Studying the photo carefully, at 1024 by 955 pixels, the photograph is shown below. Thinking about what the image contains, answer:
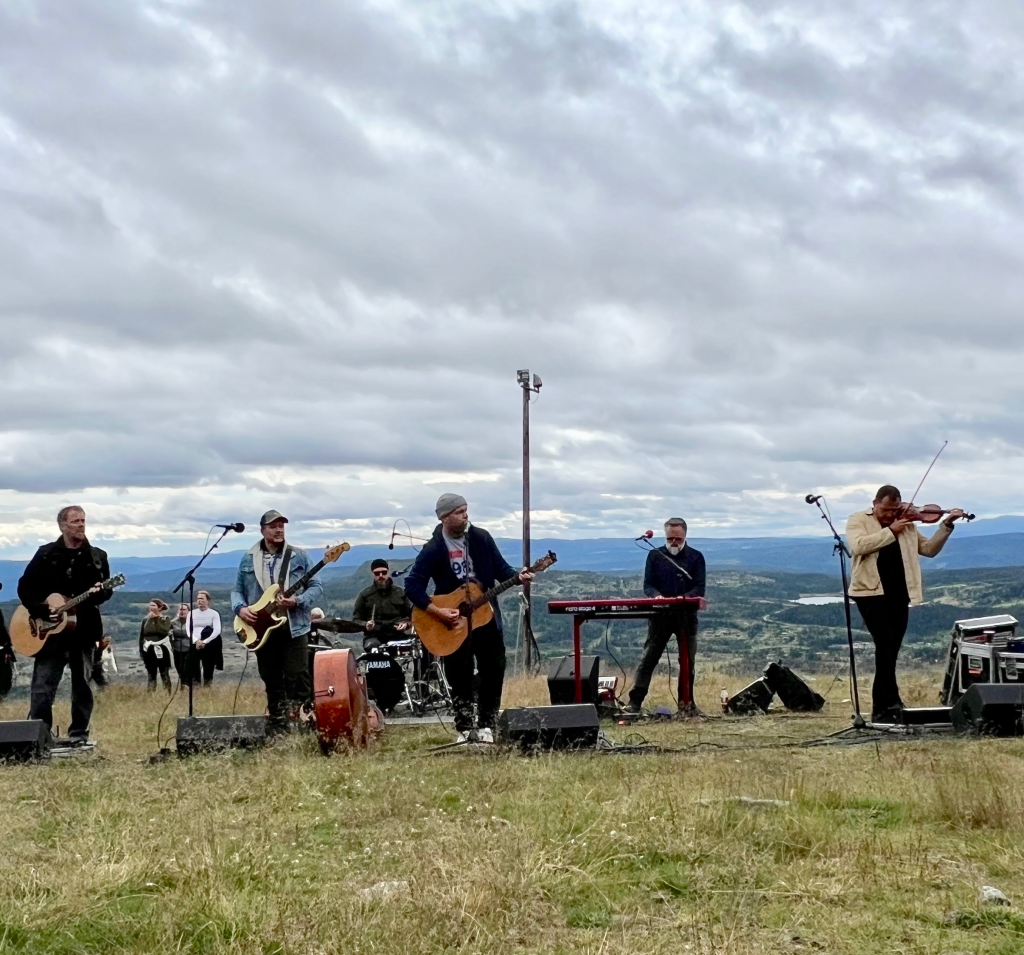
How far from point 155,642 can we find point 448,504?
12.1m

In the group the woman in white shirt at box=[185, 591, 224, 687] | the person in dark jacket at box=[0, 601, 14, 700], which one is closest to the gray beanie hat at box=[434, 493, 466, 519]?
the person in dark jacket at box=[0, 601, 14, 700]

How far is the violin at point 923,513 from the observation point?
9.84 m

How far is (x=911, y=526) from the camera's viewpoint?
10109mm

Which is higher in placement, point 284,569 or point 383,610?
point 284,569

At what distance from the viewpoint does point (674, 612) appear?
39.4 ft

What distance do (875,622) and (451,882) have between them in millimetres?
6580

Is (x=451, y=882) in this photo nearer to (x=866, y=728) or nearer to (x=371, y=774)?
(x=371, y=774)

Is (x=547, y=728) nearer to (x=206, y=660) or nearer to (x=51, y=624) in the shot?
(x=51, y=624)

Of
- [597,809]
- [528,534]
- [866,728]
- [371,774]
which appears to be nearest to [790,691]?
[866,728]

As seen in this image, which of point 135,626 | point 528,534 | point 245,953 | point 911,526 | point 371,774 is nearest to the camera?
point 245,953

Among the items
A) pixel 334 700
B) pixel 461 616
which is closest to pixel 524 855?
pixel 334 700

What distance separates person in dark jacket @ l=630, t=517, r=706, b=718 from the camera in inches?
Result: 475

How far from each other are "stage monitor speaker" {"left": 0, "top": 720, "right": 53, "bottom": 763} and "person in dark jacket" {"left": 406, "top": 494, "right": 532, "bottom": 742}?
10.3 ft

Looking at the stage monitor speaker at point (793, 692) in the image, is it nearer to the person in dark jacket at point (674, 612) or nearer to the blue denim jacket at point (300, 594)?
the person in dark jacket at point (674, 612)
